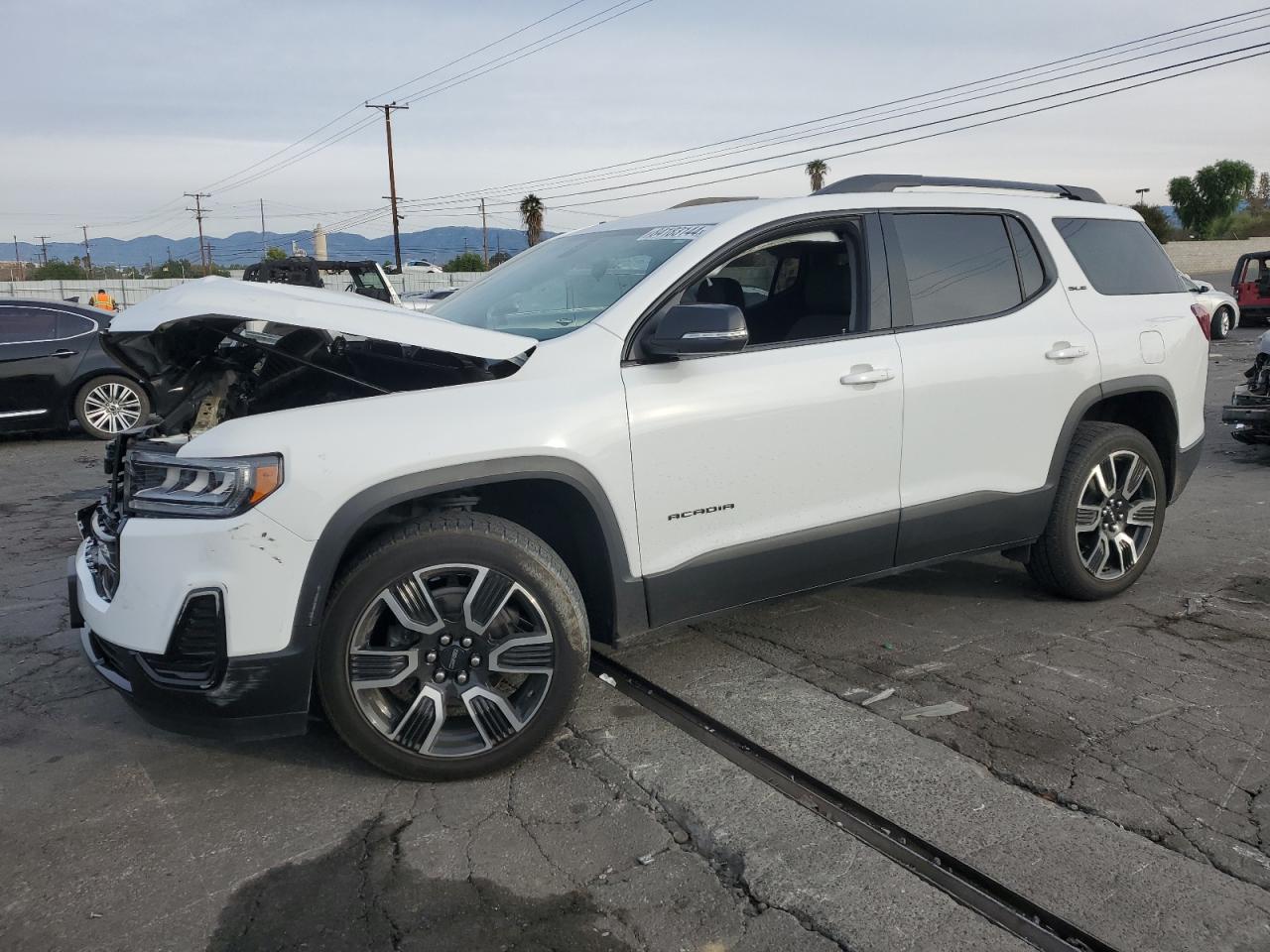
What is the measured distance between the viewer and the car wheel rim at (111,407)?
419 inches

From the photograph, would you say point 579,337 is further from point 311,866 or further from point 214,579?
point 311,866

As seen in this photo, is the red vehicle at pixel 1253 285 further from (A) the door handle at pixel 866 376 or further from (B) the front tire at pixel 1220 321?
(A) the door handle at pixel 866 376

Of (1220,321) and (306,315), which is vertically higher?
(306,315)

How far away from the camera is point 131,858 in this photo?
2.91m

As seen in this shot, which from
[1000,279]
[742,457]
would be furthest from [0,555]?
[1000,279]

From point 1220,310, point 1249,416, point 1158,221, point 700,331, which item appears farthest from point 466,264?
point 700,331

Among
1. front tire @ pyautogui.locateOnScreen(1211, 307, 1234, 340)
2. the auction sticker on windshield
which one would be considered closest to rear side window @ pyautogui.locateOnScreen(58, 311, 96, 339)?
the auction sticker on windshield

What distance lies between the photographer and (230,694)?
3000 millimetres

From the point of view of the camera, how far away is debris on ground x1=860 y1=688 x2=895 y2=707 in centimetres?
385

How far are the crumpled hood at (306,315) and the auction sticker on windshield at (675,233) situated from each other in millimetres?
823

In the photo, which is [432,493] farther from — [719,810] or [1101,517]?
[1101,517]

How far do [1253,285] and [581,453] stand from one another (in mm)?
24580

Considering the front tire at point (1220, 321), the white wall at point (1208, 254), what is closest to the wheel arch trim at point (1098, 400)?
the front tire at point (1220, 321)

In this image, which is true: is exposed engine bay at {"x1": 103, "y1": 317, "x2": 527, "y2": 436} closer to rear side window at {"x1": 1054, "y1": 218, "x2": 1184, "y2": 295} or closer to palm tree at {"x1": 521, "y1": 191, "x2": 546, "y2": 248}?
rear side window at {"x1": 1054, "y1": 218, "x2": 1184, "y2": 295}
